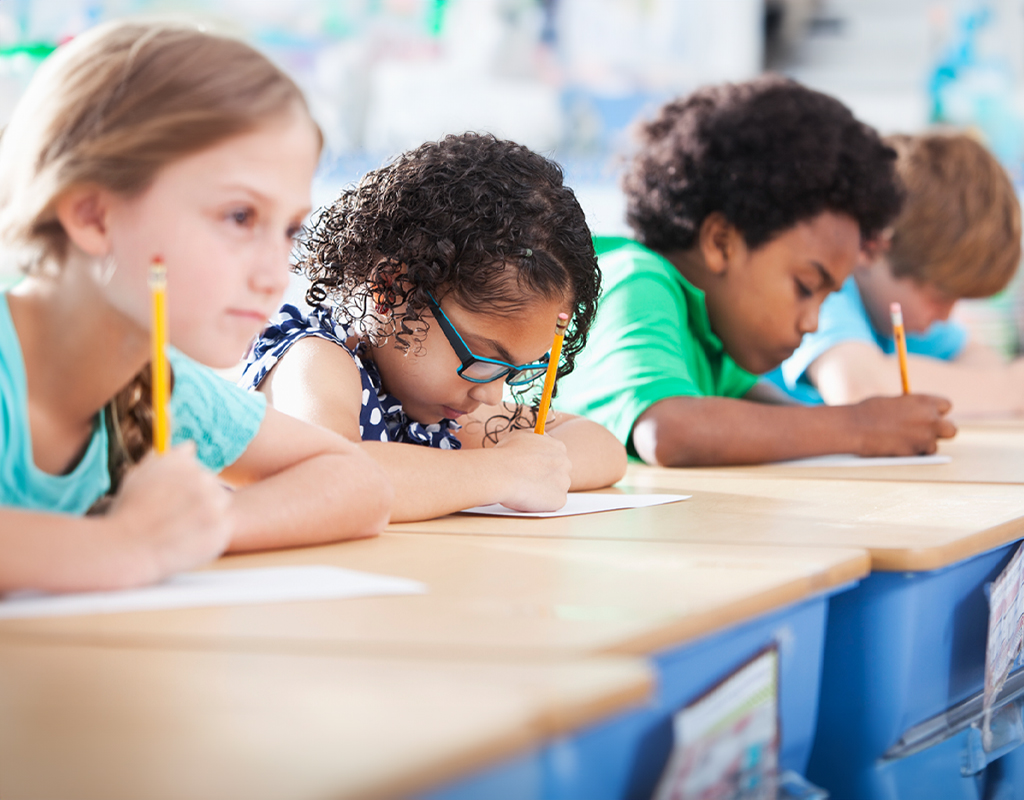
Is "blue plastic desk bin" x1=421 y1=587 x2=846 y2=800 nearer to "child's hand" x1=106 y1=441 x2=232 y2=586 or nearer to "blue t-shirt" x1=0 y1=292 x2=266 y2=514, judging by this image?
"child's hand" x1=106 y1=441 x2=232 y2=586

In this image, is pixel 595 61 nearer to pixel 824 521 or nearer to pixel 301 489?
pixel 824 521

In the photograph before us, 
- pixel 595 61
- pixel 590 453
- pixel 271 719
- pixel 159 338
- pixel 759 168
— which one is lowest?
pixel 590 453

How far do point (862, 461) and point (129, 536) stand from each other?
3.64 feet

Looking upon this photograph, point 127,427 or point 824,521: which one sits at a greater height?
point 127,427

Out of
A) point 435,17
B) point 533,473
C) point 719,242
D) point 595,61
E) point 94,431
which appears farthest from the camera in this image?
point 595,61

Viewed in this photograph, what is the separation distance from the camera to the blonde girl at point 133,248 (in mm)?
666

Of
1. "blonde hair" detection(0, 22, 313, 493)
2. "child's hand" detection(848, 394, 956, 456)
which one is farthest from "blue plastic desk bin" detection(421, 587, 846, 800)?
"child's hand" detection(848, 394, 956, 456)

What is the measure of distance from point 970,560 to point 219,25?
0.75m

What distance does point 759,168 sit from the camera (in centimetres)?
184

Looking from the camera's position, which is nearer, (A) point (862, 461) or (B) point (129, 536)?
(B) point (129, 536)

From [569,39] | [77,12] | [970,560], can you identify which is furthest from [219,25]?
[569,39]

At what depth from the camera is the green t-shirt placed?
154cm

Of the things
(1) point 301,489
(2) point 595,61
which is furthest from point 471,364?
(2) point 595,61

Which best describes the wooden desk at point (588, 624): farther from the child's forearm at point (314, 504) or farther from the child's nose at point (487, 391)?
the child's nose at point (487, 391)
